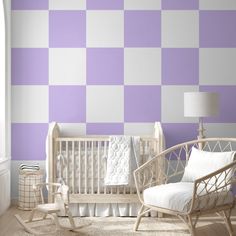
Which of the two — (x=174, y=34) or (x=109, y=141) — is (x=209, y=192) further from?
(x=174, y=34)

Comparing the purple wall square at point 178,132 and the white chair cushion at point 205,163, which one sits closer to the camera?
the white chair cushion at point 205,163

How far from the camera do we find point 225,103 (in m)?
4.64

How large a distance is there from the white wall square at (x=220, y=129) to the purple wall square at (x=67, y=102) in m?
1.25

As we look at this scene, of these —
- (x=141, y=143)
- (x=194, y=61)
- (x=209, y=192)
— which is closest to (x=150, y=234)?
(x=209, y=192)

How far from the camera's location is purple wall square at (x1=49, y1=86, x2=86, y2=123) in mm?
4621

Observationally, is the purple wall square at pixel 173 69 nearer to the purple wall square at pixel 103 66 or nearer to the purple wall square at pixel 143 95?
the purple wall square at pixel 143 95

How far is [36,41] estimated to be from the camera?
461 centimetres

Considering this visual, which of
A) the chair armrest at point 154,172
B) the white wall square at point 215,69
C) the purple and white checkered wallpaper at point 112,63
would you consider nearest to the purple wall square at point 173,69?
the purple and white checkered wallpaper at point 112,63

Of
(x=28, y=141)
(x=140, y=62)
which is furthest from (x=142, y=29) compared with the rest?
(x=28, y=141)

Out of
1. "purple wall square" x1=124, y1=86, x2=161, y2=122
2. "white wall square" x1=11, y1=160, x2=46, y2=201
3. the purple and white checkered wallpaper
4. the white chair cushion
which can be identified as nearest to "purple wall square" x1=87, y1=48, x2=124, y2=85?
the purple and white checkered wallpaper

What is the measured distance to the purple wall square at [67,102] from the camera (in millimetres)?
4621

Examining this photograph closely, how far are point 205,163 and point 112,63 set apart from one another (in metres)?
1.50

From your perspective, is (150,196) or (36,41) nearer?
(150,196)

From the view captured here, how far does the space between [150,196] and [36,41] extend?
200 centimetres
